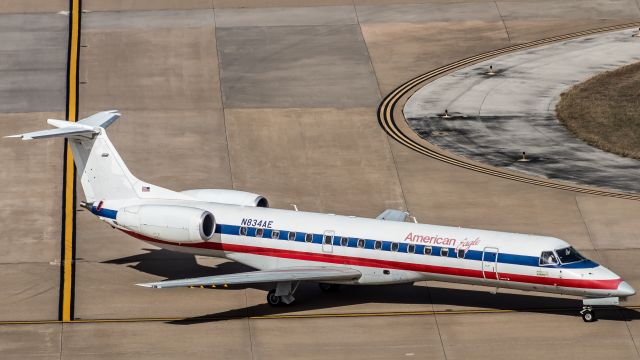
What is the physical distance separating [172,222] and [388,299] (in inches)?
292

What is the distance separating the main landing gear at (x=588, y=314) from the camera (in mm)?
43028

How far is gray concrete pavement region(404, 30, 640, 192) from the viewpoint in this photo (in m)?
56.8

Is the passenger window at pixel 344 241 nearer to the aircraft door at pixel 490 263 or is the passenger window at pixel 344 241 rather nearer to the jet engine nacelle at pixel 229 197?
the jet engine nacelle at pixel 229 197

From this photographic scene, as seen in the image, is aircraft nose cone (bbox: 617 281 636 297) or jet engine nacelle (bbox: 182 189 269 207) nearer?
aircraft nose cone (bbox: 617 281 636 297)

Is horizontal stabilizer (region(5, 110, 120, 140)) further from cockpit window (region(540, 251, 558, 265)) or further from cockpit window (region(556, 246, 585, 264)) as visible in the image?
cockpit window (region(556, 246, 585, 264))

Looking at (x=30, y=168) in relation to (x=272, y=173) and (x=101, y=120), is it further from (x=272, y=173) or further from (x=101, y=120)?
(x=272, y=173)

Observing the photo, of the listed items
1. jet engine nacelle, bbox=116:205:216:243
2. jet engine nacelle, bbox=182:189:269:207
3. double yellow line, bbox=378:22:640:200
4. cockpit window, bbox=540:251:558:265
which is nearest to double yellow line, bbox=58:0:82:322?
jet engine nacelle, bbox=116:205:216:243

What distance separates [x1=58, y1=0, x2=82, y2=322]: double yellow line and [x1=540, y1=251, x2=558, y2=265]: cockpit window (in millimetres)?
14637

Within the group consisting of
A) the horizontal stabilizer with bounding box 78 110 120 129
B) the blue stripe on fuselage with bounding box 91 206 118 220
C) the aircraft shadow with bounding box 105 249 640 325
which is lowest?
the aircraft shadow with bounding box 105 249 640 325

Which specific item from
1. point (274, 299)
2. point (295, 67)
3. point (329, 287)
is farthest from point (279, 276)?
point (295, 67)

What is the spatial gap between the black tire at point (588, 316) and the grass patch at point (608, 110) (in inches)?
630

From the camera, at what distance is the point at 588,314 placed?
141ft

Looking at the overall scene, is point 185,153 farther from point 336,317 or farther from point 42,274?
point 336,317

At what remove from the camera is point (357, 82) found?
210 ft
